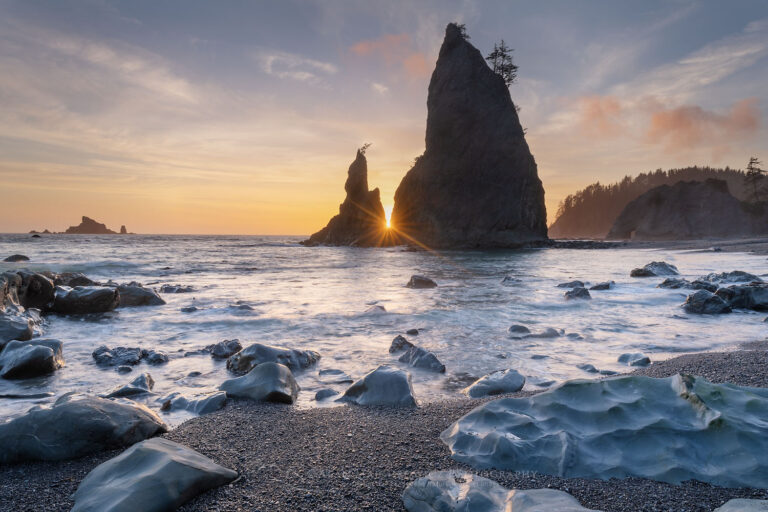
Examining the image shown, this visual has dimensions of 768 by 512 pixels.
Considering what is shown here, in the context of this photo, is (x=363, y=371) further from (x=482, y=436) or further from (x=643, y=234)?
(x=643, y=234)

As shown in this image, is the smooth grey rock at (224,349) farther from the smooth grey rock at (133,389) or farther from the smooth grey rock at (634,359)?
the smooth grey rock at (634,359)

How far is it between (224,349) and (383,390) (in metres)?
2.42

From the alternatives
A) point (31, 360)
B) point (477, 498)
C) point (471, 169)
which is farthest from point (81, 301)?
point (471, 169)

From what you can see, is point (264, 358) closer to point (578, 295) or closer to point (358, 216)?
point (578, 295)

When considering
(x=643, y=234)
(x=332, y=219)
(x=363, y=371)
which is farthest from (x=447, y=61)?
(x=363, y=371)

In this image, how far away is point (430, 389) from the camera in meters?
3.50

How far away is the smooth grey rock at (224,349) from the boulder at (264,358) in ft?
1.34

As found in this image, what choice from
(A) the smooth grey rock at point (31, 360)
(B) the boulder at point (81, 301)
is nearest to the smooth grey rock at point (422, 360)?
(A) the smooth grey rock at point (31, 360)

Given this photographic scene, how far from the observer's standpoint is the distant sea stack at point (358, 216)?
50500 mm

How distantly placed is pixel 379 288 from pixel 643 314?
6.44 m

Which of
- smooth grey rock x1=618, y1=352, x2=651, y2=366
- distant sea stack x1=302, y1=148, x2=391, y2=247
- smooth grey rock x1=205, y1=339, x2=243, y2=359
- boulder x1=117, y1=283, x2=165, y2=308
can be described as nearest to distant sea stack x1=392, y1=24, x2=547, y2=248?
distant sea stack x1=302, y1=148, x2=391, y2=247

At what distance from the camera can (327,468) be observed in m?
2.03

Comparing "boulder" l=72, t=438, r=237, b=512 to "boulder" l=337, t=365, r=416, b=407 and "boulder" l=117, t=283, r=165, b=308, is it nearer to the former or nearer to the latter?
"boulder" l=337, t=365, r=416, b=407

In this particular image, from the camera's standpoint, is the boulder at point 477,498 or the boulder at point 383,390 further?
the boulder at point 383,390
